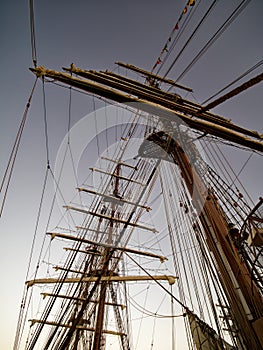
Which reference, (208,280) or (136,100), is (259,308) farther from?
(136,100)

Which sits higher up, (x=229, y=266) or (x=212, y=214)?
(x=212, y=214)

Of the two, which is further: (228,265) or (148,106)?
(148,106)

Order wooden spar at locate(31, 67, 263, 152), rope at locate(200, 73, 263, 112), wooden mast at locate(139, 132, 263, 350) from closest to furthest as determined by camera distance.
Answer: wooden mast at locate(139, 132, 263, 350), rope at locate(200, 73, 263, 112), wooden spar at locate(31, 67, 263, 152)

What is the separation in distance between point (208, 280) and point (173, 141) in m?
3.55

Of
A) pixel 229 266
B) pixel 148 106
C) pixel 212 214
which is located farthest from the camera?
pixel 148 106

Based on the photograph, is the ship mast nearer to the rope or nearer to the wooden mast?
the wooden mast

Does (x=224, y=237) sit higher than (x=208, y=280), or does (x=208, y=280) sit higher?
(x=224, y=237)

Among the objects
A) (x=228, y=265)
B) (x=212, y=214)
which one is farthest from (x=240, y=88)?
(x=228, y=265)

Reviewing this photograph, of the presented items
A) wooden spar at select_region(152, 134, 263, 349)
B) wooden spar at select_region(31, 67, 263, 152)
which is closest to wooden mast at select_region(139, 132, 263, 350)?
wooden spar at select_region(152, 134, 263, 349)

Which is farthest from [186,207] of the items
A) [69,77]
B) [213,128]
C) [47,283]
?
[47,283]

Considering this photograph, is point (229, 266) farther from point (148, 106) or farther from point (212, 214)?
point (148, 106)

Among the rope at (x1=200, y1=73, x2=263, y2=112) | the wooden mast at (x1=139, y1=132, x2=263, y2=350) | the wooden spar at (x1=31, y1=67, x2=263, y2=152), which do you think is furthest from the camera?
the wooden spar at (x1=31, y1=67, x2=263, y2=152)

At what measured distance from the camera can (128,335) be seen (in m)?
13.1

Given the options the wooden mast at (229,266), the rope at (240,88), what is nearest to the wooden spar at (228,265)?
the wooden mast at (229,266)
